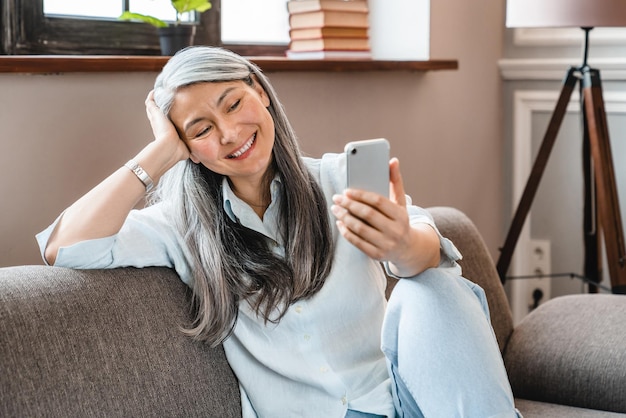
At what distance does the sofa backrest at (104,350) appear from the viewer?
1.34 metres

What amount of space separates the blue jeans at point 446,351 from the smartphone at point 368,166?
0.17 m

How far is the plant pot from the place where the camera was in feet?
7.00

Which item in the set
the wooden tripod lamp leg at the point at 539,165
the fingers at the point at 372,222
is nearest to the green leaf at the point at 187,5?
the fingers at the point at 372,222

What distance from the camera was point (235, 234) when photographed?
1605 mm

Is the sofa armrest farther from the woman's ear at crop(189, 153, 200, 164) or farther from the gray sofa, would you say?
the woman's ear at crop(189, 153, 200, 164)

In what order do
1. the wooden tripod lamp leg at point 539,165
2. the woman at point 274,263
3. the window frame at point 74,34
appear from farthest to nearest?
the wooden tripod lamp leg at point 539,165 → the window frame at point 74,34 → the woman at point 274,263

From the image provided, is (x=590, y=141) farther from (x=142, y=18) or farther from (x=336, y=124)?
(x=142, y=18)

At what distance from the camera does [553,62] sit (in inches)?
119

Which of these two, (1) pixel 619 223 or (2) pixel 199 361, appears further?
(1) pixel 619 223

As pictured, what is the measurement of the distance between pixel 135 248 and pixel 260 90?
13.6 inches

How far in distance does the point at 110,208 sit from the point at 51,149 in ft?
1.18

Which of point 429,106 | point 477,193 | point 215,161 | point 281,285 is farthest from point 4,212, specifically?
point 477,193

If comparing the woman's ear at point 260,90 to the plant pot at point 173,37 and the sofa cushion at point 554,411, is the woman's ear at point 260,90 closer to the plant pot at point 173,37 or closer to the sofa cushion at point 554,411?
the plant pot at point 173,37

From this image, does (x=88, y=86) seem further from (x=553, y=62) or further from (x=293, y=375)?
(x=553, y=62)
